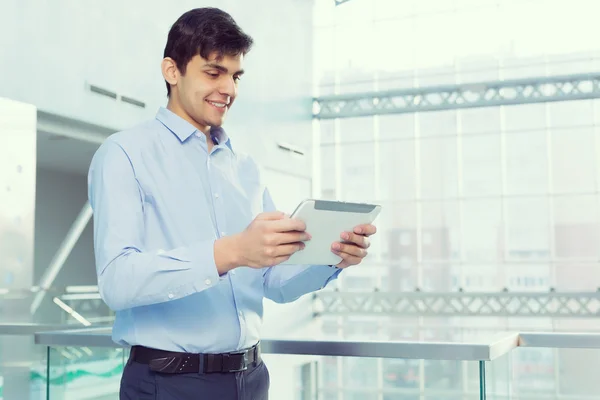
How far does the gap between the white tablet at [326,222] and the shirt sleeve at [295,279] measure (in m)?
0.19

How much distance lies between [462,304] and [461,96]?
5023mm

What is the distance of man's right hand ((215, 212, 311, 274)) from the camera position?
5.13 feet

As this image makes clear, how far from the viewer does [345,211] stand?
5.80 ft

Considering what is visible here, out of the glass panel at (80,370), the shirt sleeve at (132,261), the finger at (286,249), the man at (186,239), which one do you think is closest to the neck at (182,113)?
the man at (186,239)

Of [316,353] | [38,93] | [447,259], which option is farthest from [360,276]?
[316,353]

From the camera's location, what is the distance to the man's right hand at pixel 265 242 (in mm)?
1563

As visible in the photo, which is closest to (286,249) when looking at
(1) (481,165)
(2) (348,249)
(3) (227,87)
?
(2) (348,249)

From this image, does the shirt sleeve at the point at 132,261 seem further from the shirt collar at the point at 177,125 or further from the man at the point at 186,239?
the shirt collar at the point at 177,125

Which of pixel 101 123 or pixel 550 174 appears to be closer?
pixel 101 123

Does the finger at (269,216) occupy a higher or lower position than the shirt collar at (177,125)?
lower

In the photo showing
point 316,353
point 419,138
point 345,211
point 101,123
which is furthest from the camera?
point 419,138

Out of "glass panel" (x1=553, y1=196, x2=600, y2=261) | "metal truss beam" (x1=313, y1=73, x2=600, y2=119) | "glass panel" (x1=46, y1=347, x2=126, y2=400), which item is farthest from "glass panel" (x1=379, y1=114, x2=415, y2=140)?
"glass panel" (x1=46, y1=347, x2=126, y2=400)

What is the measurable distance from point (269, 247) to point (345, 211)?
276 millimetres

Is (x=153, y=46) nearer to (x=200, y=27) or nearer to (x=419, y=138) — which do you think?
(x=419, y=138)
